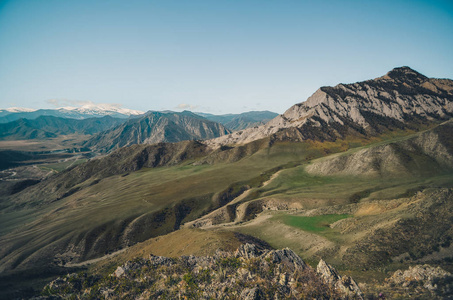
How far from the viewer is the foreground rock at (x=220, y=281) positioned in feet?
99.3

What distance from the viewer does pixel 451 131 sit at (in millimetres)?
153625

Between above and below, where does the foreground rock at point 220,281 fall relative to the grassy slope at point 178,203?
above

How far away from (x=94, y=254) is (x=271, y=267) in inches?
3420

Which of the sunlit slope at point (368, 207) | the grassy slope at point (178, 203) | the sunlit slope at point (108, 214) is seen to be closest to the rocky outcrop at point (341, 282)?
the sunlit slope at point (368, 207)

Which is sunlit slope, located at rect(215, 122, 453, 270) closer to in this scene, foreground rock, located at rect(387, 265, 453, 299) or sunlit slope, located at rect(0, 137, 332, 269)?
foreground rock, located at rect(387, 265, 453, 299)

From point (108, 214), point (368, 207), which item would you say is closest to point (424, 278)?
point (368, 207)

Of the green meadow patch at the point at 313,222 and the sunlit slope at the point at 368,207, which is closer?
the sunlit slope at the point at 368,207

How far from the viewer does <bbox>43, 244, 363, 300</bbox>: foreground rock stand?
30.3 meters

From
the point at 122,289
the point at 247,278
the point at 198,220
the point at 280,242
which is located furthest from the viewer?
the point at 198,220

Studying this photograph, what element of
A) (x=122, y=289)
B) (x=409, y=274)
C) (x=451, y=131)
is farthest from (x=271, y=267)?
(x=451, y=131)

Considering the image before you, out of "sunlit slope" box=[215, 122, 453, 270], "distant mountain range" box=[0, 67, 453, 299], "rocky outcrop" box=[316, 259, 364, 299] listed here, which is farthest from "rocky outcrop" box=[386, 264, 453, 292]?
"sunlit slope" box=[215, 122, 453, 270]

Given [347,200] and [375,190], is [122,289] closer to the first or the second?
[347,200]

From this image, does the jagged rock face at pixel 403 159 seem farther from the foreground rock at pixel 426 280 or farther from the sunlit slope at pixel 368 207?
the foreground rock at pixel 426 280

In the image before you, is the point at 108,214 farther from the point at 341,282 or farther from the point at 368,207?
the point at 368,207
